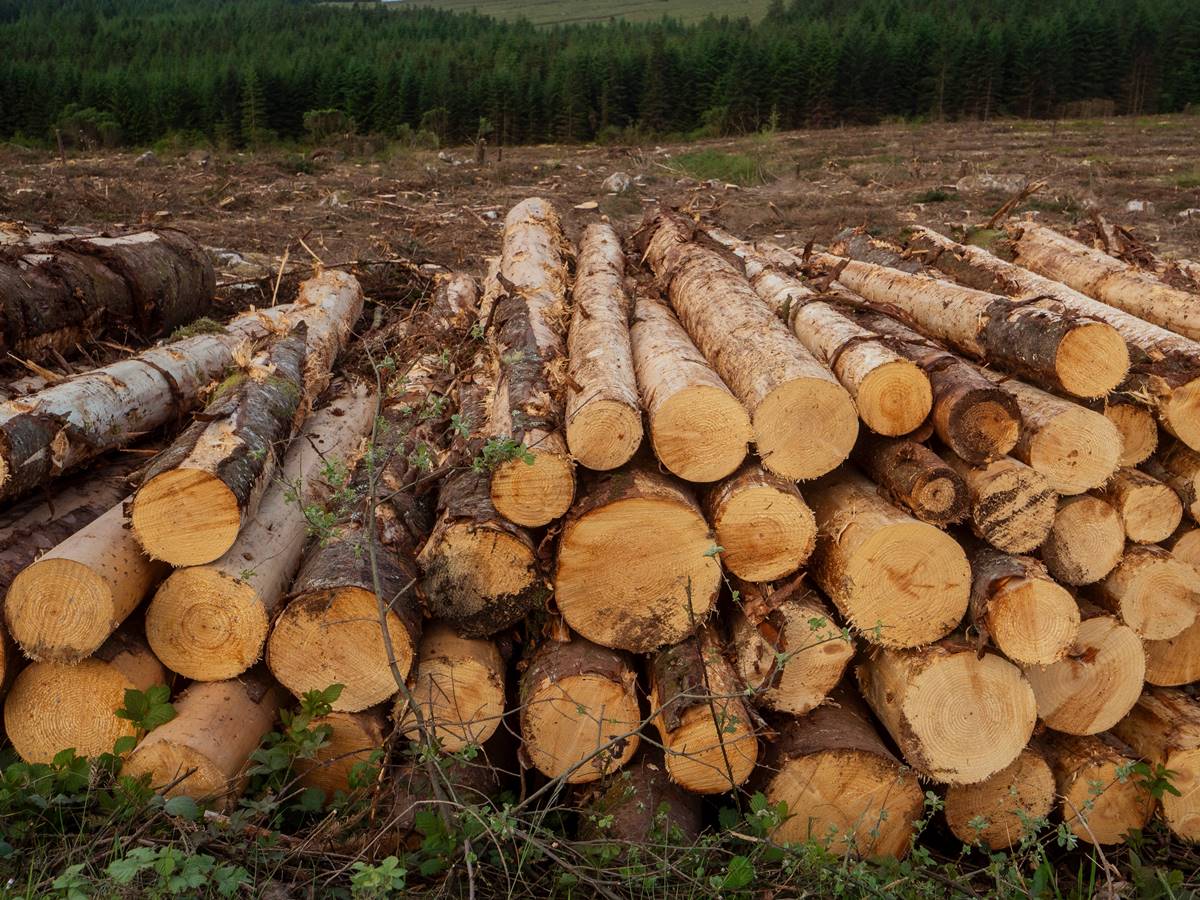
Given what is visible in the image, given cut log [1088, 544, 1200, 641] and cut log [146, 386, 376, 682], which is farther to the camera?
cut log [1088, 544, 1200, 641]

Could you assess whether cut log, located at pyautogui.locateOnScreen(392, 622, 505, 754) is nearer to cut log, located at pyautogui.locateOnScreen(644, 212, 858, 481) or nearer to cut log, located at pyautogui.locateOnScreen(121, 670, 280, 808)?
cut log, located at pyautogui.locateOnScreen(121, 670, 280, 808)

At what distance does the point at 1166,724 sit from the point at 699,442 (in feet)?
8.58

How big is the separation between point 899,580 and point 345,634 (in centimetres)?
226

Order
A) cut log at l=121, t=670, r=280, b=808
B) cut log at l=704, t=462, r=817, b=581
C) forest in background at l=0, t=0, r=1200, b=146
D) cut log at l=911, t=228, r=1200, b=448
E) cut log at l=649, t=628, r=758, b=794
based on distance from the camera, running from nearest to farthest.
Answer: cut log at l=121, t=670, r=280, b=808, cut log at l=649, t=628, r=758, b=794, cut log at l=704, t=462, r=817, b=581, cut log at l=911, t=228, r=1200, b=448, forest in background at l=0, t=0, r=1200, b=146

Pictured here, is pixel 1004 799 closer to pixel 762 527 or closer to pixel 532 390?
pixel 762 527

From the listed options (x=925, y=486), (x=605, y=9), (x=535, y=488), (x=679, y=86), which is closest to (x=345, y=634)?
(x=535, y=488)

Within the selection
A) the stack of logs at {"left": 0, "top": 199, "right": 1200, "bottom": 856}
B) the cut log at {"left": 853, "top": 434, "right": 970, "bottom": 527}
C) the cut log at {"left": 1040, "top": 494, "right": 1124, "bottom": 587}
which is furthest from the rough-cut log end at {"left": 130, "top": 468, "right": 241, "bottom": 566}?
the cut log at {"left": 1040, "top": 494, "right": 1124, "bottom": 587}

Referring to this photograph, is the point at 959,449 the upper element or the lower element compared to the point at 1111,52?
lower

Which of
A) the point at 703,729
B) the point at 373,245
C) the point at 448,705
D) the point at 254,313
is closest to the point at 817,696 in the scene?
the point at 703,729

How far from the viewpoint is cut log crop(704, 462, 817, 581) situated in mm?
3607

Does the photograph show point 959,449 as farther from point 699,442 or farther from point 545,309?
point 545,309

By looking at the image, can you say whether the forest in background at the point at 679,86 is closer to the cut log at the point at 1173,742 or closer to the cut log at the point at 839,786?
the cut log at the point at 1173,742

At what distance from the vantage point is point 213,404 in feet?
13.9

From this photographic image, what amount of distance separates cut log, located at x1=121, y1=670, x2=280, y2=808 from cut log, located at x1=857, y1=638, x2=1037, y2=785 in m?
2.67
